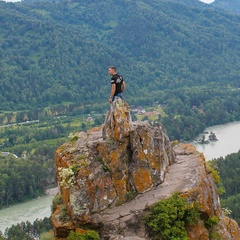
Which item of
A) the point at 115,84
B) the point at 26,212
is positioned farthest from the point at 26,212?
the point at 115,84

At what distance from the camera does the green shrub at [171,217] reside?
18438mm

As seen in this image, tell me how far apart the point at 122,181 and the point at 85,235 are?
300cm

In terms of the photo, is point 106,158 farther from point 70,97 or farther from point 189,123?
point 70,97

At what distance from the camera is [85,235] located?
1812 centimetres

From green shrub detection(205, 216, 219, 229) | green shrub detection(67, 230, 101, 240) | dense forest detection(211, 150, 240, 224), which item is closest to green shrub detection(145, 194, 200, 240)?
green shrub detection(205, 216, 219, 229)

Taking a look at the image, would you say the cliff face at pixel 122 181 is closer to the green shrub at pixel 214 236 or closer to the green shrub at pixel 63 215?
the green shrub at pixel 63 215

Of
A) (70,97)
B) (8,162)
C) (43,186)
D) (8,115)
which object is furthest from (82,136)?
(70,97)

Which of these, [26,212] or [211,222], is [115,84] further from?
[26,212]

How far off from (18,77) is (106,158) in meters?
179

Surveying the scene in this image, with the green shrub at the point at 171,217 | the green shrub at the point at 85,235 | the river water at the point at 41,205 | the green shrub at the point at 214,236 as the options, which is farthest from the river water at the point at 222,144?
the green shrub at the point at 85,235

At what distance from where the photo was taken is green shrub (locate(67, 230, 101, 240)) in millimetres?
17953

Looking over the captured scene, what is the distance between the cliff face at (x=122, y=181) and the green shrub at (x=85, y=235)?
42 cm

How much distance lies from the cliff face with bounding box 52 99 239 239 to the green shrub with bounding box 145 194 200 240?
391mm

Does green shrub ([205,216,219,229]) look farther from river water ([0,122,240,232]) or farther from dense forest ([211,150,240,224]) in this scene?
river water ([0,122,240,232])
